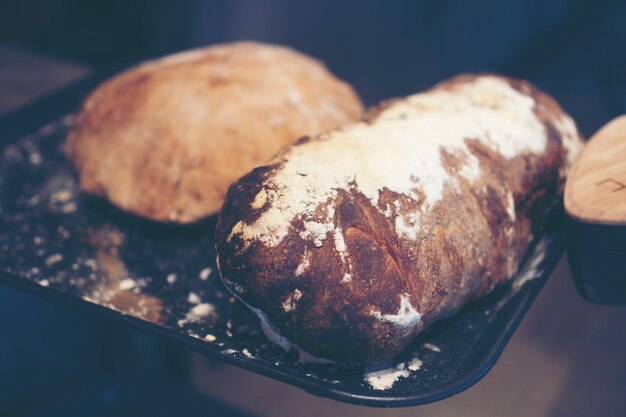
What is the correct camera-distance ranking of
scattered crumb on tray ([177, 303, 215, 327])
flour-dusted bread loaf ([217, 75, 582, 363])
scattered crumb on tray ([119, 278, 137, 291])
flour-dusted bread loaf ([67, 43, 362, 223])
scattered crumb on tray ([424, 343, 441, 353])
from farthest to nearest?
1. flour-dusted bread loaf ([67, 43, 362, 223])
2. scattered crumb on tray ([119, 278, 137, 291])
3. scattered crumb on tray ([177, 303, 215, 327])
4. scattered crumb on tray ([424, 343, 441, 353])
5. flour-dusted bread loaf ([217, 75, 582, 363])

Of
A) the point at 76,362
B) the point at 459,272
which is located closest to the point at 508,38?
the point at 459,272

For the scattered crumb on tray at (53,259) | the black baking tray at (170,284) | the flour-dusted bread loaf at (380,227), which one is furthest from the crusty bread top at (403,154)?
the scattered crumb on tray at (53,259)

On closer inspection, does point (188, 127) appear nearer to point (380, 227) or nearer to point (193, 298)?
point (193, 298)

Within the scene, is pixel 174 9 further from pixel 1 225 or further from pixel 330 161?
pixel 330 161

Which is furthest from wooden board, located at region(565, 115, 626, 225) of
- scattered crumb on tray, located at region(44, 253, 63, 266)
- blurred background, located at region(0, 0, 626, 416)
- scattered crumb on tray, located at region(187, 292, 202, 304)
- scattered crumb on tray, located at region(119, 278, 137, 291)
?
scattered crumb on tray, located at region(44, 253, 63, 266)

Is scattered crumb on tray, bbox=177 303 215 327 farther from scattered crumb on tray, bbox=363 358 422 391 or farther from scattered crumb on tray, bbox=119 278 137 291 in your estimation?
scattered crumb on tray, bbox=363 358 422 391

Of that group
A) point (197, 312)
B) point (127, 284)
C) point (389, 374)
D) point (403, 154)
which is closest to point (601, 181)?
point (403, 154)
